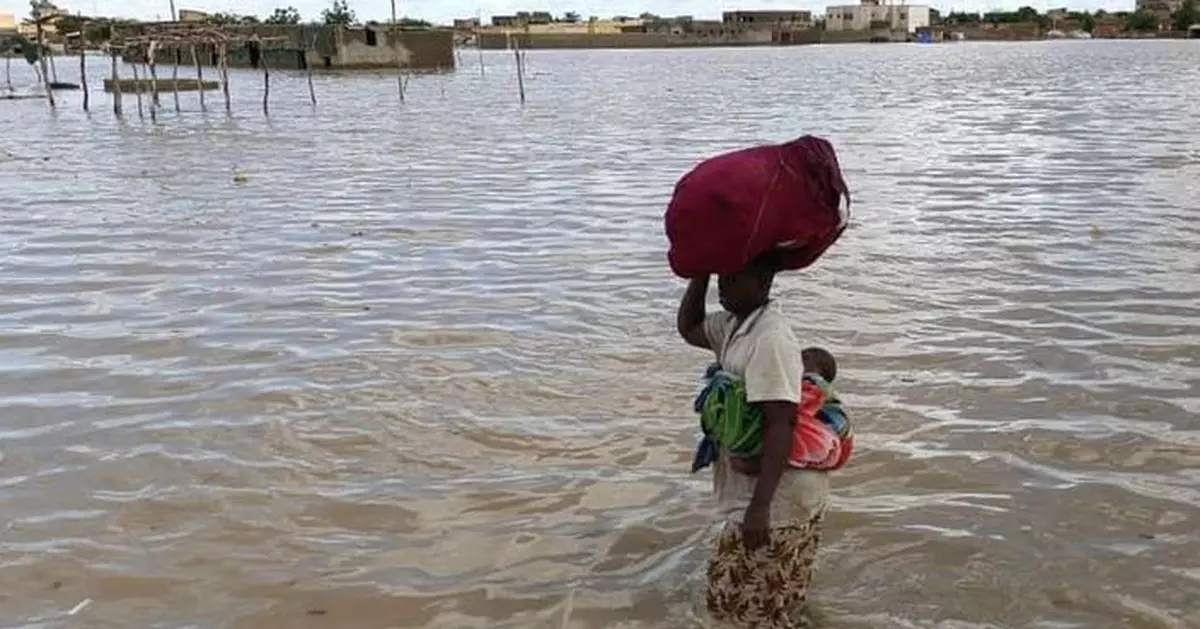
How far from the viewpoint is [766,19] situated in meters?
168

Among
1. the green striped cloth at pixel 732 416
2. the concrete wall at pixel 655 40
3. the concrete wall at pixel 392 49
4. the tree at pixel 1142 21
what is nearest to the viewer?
the green striped cloth at pixel 732 416

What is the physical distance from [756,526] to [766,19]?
172 meters

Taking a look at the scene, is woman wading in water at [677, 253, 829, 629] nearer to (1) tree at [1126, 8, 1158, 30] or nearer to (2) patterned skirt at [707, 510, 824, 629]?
(2) patterned skirt at [707, 510, 824, 629]

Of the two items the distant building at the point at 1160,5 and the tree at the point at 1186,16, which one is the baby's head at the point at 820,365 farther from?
the distant building at the point at 1160,5

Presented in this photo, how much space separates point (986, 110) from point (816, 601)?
24.6m

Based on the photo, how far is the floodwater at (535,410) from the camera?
3623 mm

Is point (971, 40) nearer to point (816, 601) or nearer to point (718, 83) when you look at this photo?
point (718, 83)

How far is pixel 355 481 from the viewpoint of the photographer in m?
4.48

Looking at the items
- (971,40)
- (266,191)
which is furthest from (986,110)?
(971,40)

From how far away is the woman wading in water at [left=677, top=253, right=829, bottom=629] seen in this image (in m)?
2.73

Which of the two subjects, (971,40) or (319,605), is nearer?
(319,605)

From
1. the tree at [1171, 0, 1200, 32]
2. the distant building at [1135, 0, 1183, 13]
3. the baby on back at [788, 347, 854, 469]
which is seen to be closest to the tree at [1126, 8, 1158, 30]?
the distant building at [1135, 0, 1183, 13]

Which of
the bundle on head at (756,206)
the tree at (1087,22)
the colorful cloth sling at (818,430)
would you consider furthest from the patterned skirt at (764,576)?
the tree at (1087,22)

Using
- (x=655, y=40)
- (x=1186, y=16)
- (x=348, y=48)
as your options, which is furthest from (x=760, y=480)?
(x=655, y=40)
